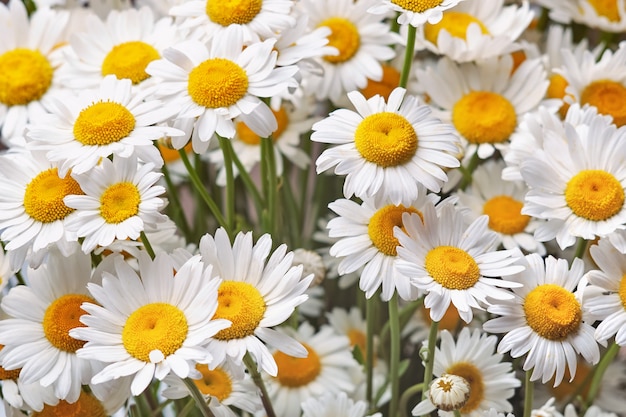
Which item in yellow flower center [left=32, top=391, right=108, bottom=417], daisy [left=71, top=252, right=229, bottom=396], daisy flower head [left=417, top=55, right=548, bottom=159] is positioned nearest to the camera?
daisy [left=71, top=252, right=229, bottom=396]

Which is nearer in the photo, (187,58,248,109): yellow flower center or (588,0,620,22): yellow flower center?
(187,58,248,109): yellow flower center

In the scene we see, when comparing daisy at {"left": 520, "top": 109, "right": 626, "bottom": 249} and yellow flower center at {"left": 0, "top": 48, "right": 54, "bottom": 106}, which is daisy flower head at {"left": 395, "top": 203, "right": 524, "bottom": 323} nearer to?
daisy at {"left": 520, "top": 109, "right": 626, "bottom": 249}

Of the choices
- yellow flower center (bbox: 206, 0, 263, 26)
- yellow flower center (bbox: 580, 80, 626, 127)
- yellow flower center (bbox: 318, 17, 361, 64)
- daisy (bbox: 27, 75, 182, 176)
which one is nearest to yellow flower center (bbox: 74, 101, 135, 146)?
daisy (bbox: 27, 75, 182, 176)

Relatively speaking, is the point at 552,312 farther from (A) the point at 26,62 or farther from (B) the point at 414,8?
(A) the point at 26,62

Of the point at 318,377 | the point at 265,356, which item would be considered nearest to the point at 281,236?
the point at 318,377

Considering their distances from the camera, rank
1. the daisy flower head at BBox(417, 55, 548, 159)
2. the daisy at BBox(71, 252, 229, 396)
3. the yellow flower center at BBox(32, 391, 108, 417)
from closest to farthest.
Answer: the daisy at BBox(71, 252, 229, 396)
the yellow flower center at BBox(32, 391, 108, 417)
the daisy flower head at BBox(417, 55, 548, 159)

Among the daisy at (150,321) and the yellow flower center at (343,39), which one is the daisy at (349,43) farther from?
the daisy at (150,321)

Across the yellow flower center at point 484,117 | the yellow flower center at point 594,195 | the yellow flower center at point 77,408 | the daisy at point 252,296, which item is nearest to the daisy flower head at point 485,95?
the yellow flower center at point 484,117
